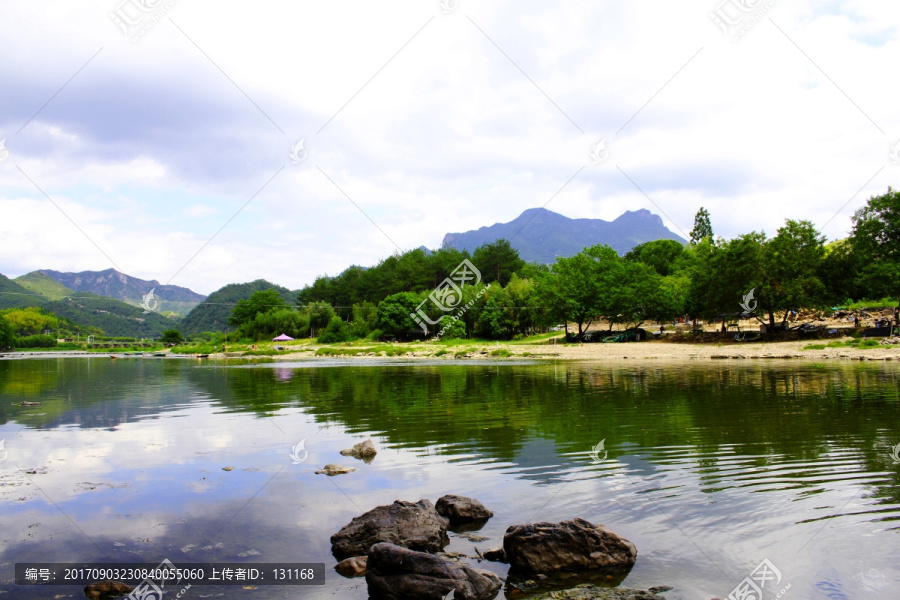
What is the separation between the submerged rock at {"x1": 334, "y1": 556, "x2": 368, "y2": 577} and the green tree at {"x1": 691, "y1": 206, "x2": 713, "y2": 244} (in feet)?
433

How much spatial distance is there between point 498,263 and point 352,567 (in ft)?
372

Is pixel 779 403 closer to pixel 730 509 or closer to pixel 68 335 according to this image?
pixel 730 509

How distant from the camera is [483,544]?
28.1 feet

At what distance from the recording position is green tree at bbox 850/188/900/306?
49.0m

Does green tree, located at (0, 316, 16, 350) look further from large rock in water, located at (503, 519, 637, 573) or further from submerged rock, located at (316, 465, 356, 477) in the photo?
large rock in water, located at (503, 519, 637, 573)

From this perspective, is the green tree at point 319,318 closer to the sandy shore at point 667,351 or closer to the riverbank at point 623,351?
the riverbank at point 623,351

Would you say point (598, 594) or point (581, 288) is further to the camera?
point (581, 288)

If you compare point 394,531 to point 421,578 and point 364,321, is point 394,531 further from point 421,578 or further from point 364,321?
point 364,321

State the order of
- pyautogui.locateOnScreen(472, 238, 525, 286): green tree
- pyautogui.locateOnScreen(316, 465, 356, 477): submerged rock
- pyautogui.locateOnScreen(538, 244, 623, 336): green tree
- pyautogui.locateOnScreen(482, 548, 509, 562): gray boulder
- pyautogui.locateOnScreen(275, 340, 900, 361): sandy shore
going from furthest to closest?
pyautogui.locateOnScreen(472, 238, 525, 286): green tree → pyautogui.locateOnScreen(538, 244, 623, 336): green tree → pyautogui.locateOnScreen(275, 340, 900, 361): sandy shore → pyautogui.locateOnScreen(316, 465, 356, 477): submerged rock → pyautogui.locateOnScreen(482, 548, 509, 562): gray boulder

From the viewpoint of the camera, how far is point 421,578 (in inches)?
273

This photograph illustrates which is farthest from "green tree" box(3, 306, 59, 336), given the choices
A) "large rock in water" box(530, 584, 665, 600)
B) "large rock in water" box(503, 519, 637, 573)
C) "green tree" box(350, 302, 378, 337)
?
"large rock in water" box(530, 584, 665, 600)

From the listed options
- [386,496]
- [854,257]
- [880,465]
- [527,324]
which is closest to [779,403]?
[880,465]

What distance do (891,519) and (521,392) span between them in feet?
63.7

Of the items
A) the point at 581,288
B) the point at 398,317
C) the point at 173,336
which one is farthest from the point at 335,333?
the point at 173,336
